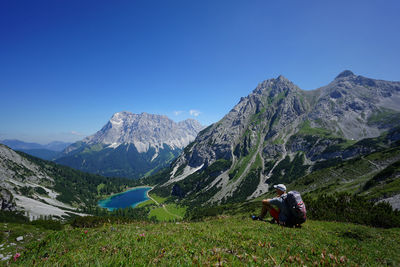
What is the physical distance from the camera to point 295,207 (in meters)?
12.7

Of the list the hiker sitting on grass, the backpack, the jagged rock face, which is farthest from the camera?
the jagged rock face

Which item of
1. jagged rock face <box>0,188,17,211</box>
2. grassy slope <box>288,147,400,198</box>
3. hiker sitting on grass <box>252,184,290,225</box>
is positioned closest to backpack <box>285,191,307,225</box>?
hiker sitting on grass <box>252,184,290,225</box>

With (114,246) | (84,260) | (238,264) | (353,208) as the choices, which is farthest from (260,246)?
(353,208)

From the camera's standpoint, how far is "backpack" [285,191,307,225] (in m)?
12.4

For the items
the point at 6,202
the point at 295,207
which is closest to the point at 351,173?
the point at 295,207

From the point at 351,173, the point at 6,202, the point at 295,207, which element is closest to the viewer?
the point at 295,207

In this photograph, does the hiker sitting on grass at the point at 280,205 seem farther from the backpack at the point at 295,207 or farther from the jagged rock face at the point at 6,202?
the jagged rock face at the point at 6,202

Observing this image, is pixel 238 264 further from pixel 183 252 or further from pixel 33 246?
pixel 33 246

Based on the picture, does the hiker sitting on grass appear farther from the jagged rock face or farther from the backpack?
the jagged rock face

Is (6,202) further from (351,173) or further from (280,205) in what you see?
(351,173)

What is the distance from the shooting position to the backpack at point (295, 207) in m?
12.4

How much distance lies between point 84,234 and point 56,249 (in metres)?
3.03

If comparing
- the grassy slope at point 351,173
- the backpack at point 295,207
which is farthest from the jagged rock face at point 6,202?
the grassy slope at point 351,173

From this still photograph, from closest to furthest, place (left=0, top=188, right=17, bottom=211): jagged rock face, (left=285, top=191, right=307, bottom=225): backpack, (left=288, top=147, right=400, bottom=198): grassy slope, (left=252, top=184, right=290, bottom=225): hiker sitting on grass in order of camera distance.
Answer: (left=285, top=191, right=307, bottom=225): backpack, (left=252, top=184, right=290, bottom=225): hiker sitting on grass, (left=288, top=147, right=400, bottom=198): grassy slope, (left=0, top=188, right=17, bottom=211): jagged rock face
